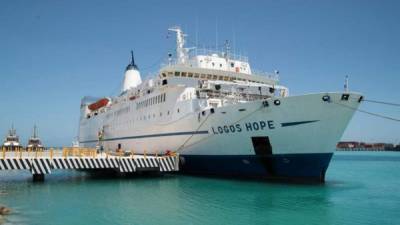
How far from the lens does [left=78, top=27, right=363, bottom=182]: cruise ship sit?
55.6 ft

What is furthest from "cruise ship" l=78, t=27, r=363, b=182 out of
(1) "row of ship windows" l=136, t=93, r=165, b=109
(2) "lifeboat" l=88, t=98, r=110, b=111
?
(2) "lifeboat" l=88, t=98, r=110, b=111

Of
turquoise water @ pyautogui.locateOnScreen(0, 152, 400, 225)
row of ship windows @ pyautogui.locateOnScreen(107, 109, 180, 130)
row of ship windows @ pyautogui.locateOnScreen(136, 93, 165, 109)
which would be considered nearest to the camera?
turquoise water @ pyautogui.locateOnScreen(0, 152, 400, 225)

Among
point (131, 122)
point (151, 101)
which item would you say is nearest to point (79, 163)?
point (151, 101)

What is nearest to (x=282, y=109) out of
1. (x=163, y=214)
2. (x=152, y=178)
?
(x=163, y=214)

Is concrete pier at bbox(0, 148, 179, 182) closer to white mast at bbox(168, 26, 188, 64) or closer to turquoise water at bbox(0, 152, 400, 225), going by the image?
turquoise water at bbox(0, 152, 400, 225)

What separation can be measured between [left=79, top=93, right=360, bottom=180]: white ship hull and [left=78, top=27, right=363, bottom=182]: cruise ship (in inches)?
1.7

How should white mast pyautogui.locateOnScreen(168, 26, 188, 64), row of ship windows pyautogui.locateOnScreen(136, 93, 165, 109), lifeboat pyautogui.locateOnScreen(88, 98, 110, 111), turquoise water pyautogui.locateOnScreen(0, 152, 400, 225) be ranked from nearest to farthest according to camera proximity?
1. turquoise water pyautogui.locateOnScreen(0, 152, 400, 225)
2. row of ship windows pyautogui.locateOnScreen(136, 93, 165, 109)
3. white mast pyautogui.locateOnScreen(168, 26, 188, 64)
4. lifeboat pyautogui.locateOnScreen(88, 98, 110, 111)

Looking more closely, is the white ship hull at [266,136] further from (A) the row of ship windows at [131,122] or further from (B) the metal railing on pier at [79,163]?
(A) the row of ship windows at [131,122]

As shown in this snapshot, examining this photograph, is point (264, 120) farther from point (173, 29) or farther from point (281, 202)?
point (173, 29)

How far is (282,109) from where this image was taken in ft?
56.6

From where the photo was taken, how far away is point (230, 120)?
19016mm

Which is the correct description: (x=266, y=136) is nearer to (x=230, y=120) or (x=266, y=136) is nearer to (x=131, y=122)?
(x=230, y=120)

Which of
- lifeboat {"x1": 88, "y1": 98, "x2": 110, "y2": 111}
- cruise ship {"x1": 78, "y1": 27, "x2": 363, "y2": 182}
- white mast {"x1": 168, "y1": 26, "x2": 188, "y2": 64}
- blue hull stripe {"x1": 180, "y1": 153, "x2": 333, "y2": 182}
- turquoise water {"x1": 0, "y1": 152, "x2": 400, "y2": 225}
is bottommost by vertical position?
turquoise water {"x1": 0, "y1": 152, "x2": 400, "y2": 225}

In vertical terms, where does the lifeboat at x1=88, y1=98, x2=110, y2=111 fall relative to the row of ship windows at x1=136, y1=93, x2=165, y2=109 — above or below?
above
